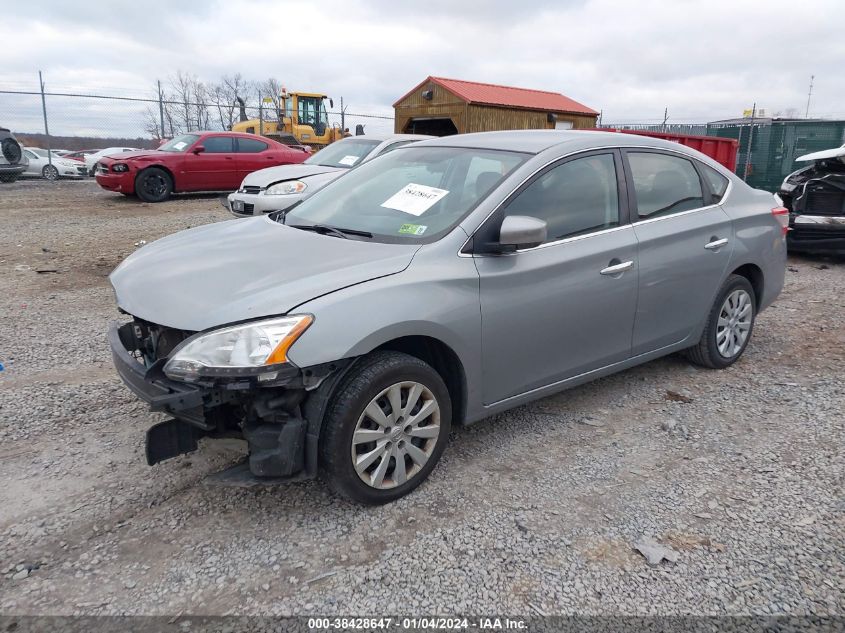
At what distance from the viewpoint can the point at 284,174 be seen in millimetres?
9320

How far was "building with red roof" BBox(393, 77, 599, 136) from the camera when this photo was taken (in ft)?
53.5

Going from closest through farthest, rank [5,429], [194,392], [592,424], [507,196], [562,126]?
1. [194,392]
2. [507,196]
3. [5,429]
4. [592,424]
5. [562,126]

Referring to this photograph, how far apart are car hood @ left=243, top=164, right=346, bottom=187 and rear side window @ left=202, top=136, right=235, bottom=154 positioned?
5.26 meters

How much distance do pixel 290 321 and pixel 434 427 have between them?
894 mm

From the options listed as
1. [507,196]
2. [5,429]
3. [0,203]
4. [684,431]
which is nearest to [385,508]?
[507,196]

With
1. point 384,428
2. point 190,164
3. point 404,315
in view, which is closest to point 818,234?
point 404,315

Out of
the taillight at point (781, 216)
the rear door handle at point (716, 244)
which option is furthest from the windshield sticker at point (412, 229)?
the taillight at point (781, 216)

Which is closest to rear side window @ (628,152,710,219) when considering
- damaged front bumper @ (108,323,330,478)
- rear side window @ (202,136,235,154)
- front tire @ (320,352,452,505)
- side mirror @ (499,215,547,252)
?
side mirror @ (499,215,547,252)

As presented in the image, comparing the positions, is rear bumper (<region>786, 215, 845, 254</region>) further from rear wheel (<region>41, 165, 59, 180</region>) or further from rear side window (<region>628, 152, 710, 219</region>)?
rear wheel (<region>41, 165, 59, 180</region>)

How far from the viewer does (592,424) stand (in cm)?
394

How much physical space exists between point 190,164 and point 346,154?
5328 millimetres

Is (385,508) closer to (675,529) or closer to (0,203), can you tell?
(675,529)

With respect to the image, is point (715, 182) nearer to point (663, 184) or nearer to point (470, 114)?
point (663, 184)

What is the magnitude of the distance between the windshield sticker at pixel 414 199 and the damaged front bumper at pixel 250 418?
1.15 metres
